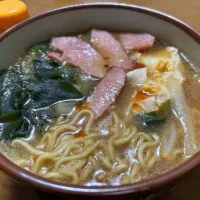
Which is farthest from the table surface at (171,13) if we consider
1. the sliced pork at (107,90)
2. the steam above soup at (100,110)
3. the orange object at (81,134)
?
the sliced pork at (107,90)


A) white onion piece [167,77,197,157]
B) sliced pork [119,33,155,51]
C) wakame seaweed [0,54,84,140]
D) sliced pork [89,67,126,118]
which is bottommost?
wakame seaweed [0,54,84,140]

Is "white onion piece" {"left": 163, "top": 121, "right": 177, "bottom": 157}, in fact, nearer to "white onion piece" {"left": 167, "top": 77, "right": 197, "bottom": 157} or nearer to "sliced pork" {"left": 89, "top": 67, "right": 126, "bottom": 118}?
"white onion piece" {"left": 167, "top": 77, "right": 197, "bottom": 157}

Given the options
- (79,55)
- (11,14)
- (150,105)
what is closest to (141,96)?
(150,105)

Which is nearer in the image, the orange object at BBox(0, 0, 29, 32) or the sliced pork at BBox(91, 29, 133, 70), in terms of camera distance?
the sliced pork at BBox(91, 29, 133, 70)

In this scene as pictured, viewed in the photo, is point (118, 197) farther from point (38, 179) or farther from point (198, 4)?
point (198, 4)

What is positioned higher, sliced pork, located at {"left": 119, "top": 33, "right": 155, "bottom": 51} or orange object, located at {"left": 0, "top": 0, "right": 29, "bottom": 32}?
sliced pork, located at {"left": 119, "top": 33, "right": 155, "bottom": 51}

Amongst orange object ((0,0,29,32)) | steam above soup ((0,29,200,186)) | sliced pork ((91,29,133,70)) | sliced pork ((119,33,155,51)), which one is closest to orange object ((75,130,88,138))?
steam above soup ((0,29,200,186))

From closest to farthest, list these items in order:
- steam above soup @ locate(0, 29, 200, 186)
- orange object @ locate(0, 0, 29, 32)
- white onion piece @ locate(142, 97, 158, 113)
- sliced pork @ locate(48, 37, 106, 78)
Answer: steam above soup @ locate(0, 29, 200, 186), white onion piece @ locate(142, 97, 158, 113), sliced pork @ locate(48, 37, 106, 78), orange object @ locate(0, 0, 29, 32)
